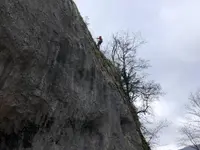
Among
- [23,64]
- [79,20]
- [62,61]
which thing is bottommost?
[23,64]

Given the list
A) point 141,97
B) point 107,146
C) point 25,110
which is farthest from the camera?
point 141,97

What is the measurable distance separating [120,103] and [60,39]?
3.97m

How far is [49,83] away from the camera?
757cm

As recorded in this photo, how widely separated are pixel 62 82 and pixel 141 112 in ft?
46.6

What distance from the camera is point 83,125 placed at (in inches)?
354

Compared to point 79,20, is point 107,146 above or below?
below

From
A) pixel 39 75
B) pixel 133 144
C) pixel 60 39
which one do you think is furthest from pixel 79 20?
pixel 133 144

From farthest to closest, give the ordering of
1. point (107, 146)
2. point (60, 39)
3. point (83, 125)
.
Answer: point (107, 146), point (83, 125), point (60, 39)

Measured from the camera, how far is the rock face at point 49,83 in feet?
21.6

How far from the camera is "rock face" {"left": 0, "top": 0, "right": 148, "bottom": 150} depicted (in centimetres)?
657

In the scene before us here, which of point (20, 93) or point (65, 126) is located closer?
point (20, 93)

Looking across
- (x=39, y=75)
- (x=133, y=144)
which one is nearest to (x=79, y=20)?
(x=39, y=75)

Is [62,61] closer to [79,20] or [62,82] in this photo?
[62,82]

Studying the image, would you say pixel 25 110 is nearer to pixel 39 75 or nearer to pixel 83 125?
pixel 39 75
